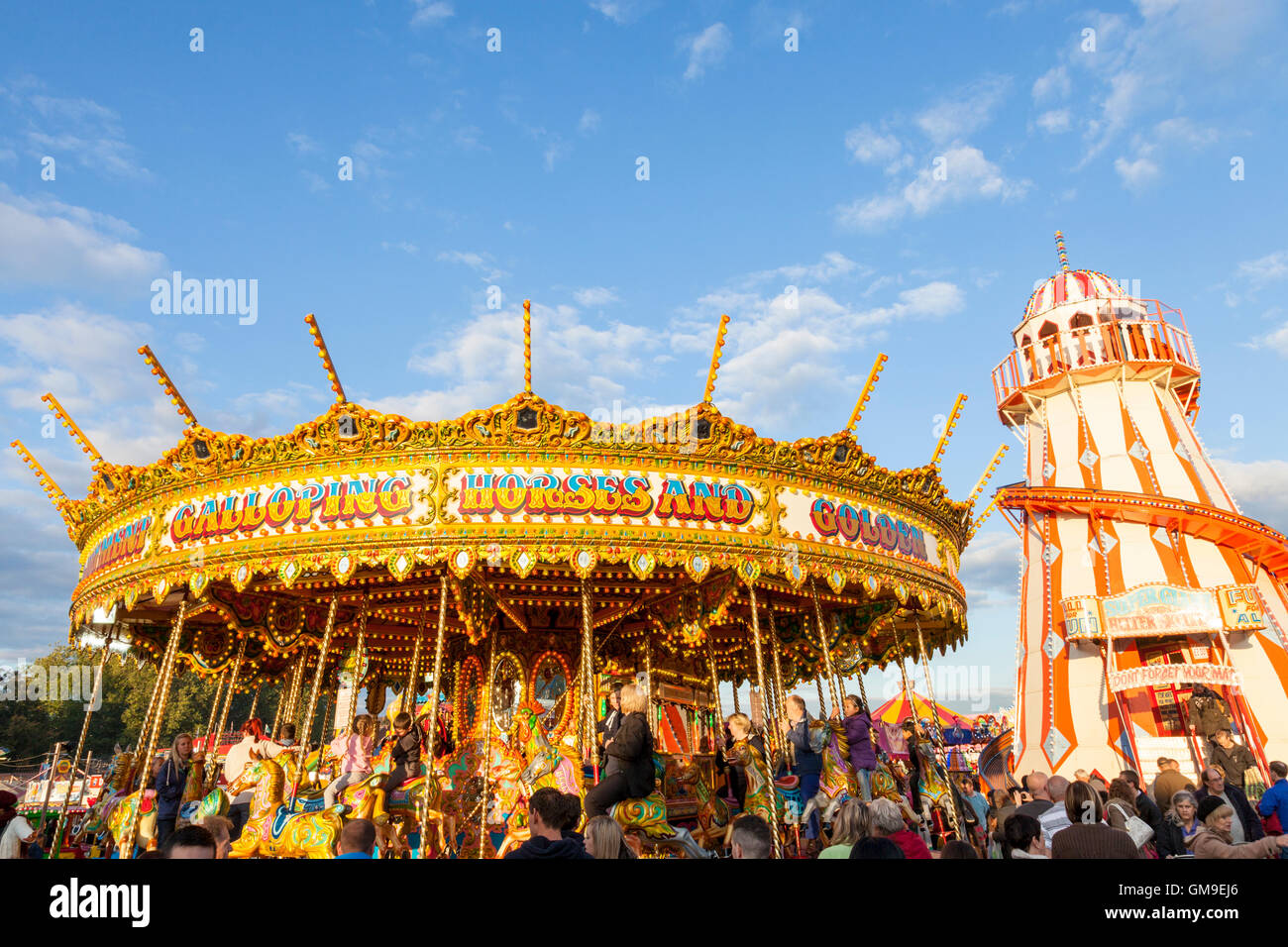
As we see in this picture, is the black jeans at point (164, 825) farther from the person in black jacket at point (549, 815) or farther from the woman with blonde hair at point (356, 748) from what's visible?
the person in black jacket at point (549, 815)

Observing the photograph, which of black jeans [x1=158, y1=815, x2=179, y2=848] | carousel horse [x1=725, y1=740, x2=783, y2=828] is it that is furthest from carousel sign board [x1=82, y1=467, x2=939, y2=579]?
black jeans [x1=158, y1=815, x2=179, y2=848]

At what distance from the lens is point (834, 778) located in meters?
7.89

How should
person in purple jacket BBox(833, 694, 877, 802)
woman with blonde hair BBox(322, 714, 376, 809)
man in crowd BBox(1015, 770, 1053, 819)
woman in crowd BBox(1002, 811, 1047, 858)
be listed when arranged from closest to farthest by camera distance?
woman in crowd BBox(1002, 811, 1047, 858) < man in crowd BBox(1015, 770, 1053, 819) < person in purple jacket BBox(833, 694, 877, 802) < woman with blonde hair BBox(322, 714, 376, 809)

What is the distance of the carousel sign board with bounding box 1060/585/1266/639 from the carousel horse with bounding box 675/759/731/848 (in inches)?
483

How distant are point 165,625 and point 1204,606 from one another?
814 inches

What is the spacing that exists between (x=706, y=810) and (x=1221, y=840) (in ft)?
18.1

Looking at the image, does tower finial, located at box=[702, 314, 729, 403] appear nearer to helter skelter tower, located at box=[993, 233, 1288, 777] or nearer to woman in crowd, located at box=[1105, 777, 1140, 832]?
woman in crowd, located at box=[1105, 777, 1140, 832]

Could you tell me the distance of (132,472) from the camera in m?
9.21

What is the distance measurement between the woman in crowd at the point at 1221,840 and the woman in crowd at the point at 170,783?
368 inches

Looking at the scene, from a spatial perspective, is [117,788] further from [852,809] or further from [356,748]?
[852,809]

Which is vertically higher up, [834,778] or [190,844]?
[190,844]

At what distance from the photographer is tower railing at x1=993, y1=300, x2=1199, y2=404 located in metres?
20.5

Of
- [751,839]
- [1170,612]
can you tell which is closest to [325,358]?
[751,839]
